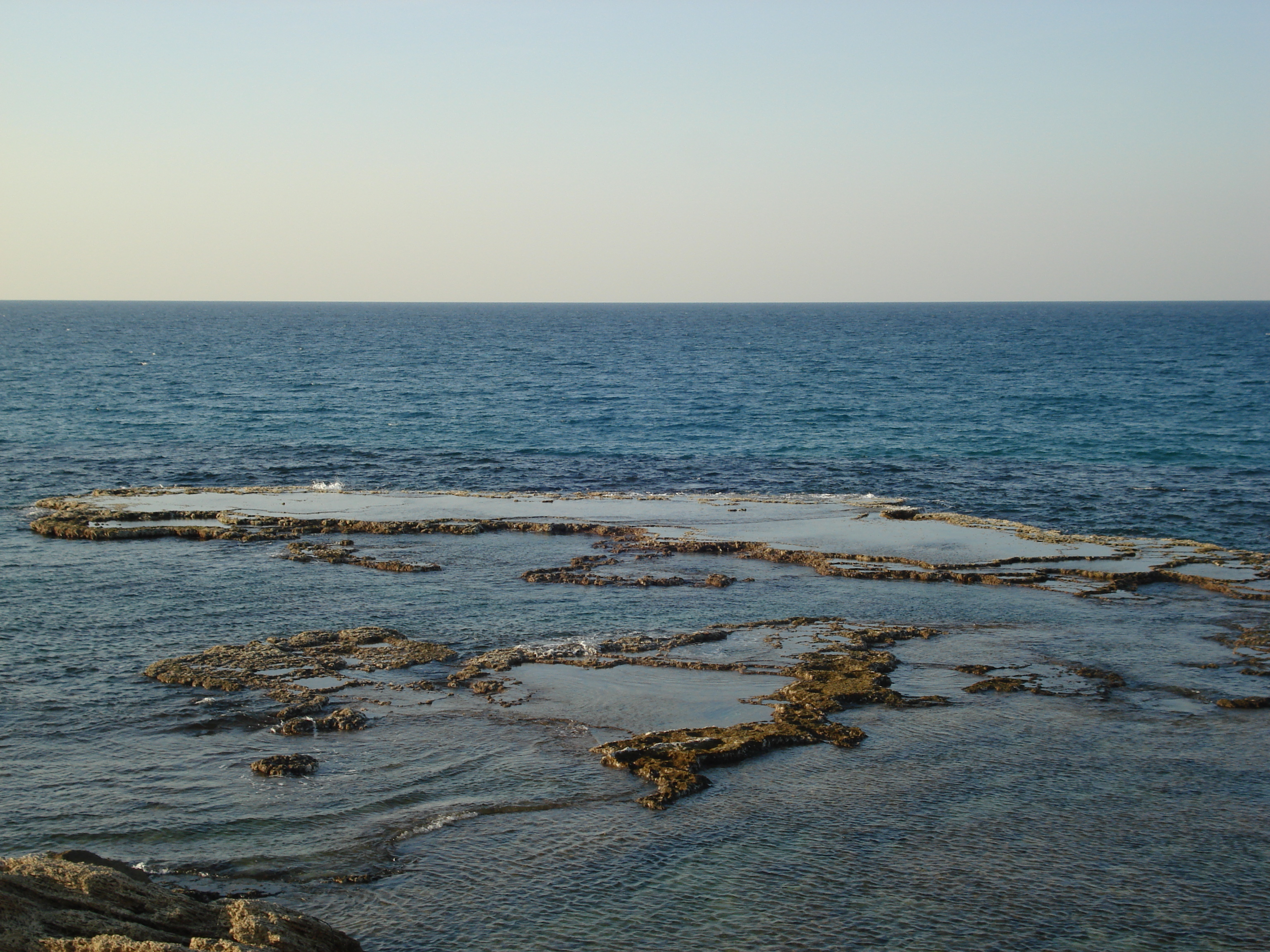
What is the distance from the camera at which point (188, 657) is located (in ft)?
58.0

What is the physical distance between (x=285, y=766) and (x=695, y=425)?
1778 inches

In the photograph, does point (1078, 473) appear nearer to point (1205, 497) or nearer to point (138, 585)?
point (1205, 497)

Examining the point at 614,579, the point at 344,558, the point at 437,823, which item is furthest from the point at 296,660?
the point at 614,579

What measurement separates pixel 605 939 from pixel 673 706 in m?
6.47

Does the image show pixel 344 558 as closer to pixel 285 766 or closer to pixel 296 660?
pixel 296 660

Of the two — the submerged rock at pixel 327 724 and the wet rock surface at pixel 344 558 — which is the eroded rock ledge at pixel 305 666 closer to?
the submerged rock at pixel 327 724

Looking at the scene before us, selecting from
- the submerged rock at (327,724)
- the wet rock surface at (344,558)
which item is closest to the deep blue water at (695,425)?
the wet rock surface at (344,558)

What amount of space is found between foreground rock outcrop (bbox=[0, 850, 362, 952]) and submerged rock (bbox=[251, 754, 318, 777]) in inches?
163

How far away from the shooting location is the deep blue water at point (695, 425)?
38.2 meters

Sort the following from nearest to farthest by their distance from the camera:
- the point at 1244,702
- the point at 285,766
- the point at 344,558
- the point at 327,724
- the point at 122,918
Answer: the point at 122,918 → the point at 285,766 → the point at 327,724 → the point at 1244,702 → the point at 344,558

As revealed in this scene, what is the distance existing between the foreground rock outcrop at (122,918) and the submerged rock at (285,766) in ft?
13.5

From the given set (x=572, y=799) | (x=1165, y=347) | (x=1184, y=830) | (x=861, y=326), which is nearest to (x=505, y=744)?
(x=572, y=799)

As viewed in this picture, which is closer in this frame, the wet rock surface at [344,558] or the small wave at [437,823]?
the small wave at [437,823]

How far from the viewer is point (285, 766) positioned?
43.7 feet
